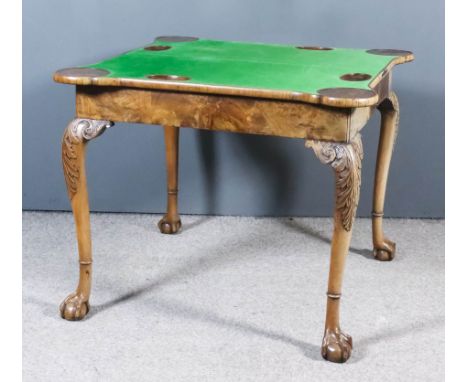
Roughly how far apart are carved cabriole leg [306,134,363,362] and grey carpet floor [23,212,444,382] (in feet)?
0.17

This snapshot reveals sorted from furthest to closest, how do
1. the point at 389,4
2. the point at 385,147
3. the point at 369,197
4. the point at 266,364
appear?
1. the point at 369,197
2. the point at 389,4
3. the point at 385,147
4. the point at 266,364

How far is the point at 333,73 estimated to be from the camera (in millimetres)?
2391

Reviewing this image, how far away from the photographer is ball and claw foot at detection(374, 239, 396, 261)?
294cm

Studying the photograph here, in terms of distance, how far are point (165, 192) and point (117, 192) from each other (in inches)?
7.4

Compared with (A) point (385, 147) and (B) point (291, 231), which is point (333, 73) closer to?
(A) point (385, 147)

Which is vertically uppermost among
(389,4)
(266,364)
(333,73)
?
(389,4)

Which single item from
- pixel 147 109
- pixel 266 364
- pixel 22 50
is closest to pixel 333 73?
pixel 147 109

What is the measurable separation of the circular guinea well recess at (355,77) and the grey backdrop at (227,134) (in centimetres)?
80

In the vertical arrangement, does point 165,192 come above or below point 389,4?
below

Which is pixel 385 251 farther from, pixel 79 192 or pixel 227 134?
pixel 79 192

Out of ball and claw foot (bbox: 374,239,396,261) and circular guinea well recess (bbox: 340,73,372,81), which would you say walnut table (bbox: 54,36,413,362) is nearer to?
circular guinea well recess (bbox: 340,73,372,81)

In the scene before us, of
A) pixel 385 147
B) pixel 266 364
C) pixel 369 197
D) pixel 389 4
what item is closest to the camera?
pixel 266 364

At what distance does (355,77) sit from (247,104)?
0.34 m

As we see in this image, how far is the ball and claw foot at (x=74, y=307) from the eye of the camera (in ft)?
8.20
